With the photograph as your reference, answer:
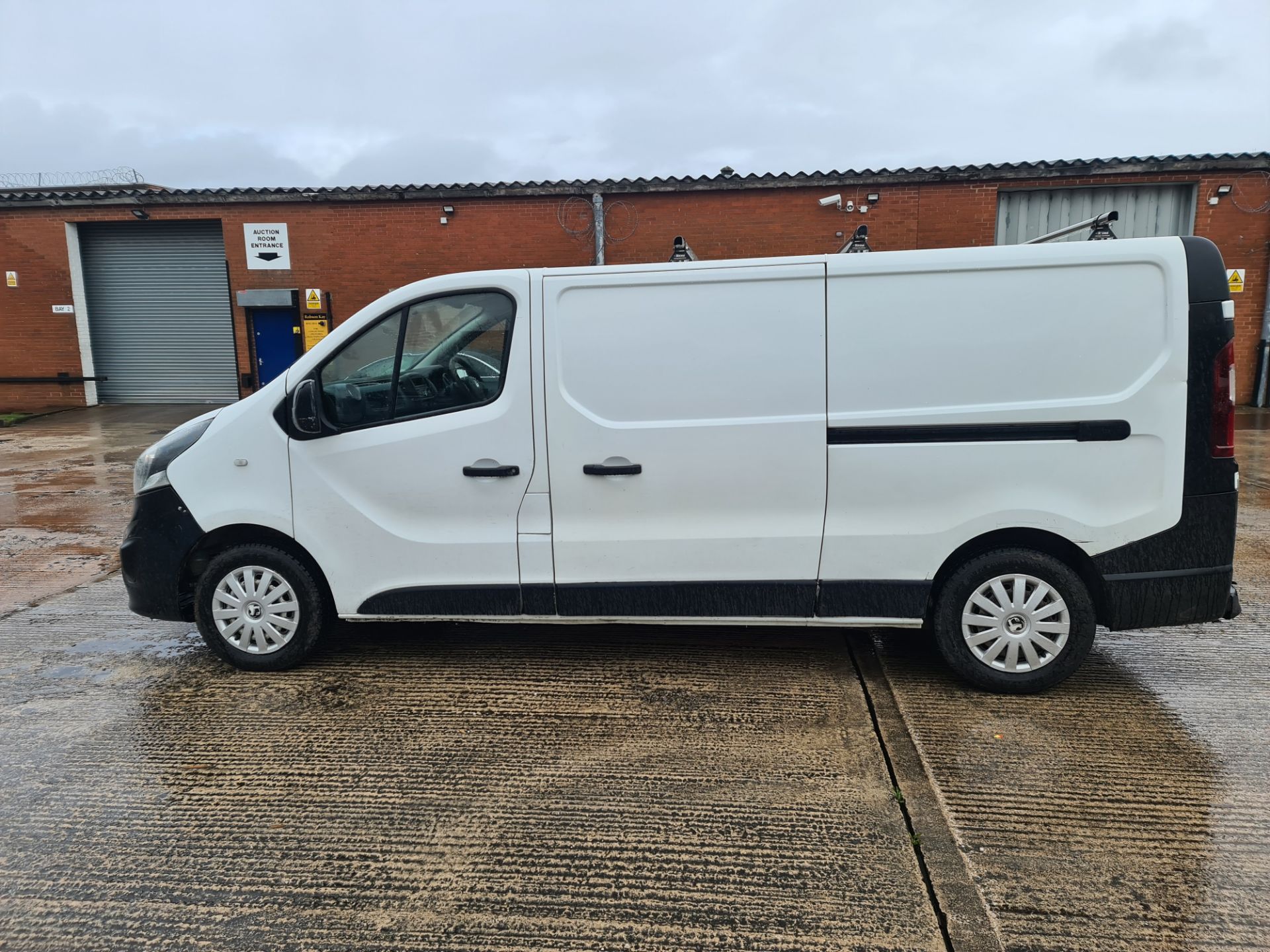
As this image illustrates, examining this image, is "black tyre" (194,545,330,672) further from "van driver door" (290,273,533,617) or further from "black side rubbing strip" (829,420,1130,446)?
"black side rubbing strip" (829,420,1130,446)

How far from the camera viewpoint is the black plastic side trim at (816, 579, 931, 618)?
3871 millimetres

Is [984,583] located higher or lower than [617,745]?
higher

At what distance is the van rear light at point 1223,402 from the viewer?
3537 mm

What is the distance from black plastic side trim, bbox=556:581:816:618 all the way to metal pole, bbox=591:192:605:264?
486 inches

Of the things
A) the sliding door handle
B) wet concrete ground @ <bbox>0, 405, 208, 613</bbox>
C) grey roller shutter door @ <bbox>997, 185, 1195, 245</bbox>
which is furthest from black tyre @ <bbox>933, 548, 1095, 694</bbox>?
grey roller shutter door @ <bbox>997, 185, 1195, 245</bbox>

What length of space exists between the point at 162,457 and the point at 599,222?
491 inches

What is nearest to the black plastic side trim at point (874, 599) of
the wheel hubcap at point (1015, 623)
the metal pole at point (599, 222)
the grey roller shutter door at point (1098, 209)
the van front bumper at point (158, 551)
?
the wheel hubcap at point (1015, 623)

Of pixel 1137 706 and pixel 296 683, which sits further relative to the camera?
pixel 296 683

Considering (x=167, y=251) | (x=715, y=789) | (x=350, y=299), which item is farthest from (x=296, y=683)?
(x=167, y=251)

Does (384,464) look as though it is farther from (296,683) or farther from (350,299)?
(350,299)

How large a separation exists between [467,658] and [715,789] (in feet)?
5.83

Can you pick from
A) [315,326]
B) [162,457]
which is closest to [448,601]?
[162,457]

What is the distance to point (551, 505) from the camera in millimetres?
3988

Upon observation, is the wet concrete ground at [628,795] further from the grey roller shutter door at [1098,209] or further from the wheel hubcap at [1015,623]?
the grey roller shutter door at [1098,209]
